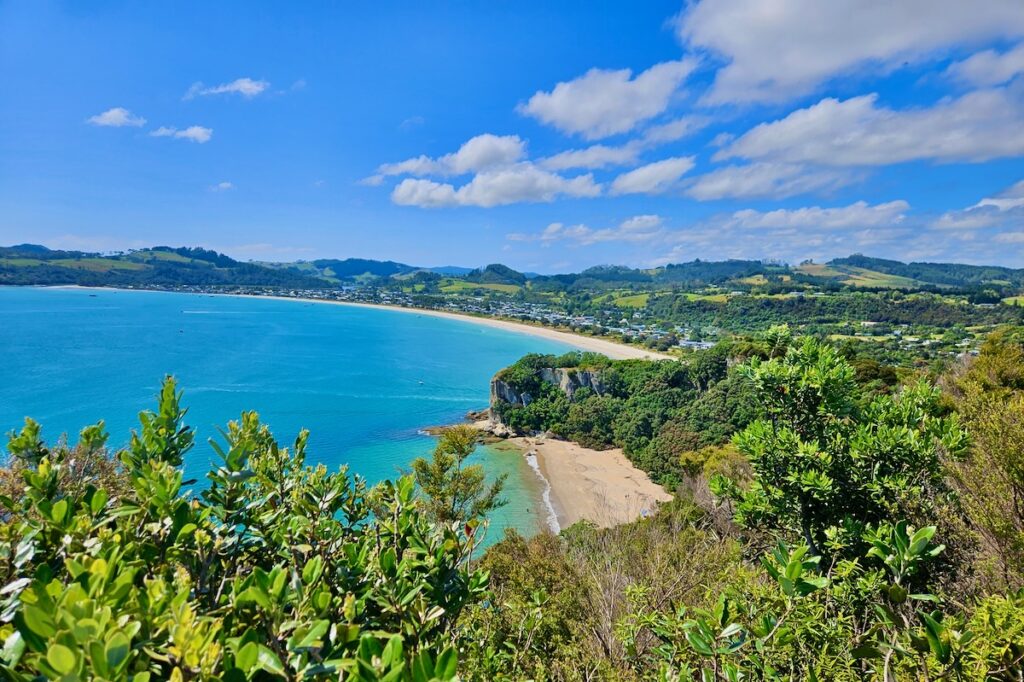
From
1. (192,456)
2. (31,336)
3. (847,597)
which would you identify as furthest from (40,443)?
(31,336)

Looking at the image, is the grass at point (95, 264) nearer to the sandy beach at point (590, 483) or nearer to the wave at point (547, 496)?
the sandy beach at point (590, 483)

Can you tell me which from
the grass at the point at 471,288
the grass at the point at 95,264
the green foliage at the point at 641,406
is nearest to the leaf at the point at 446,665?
the green foliage at the point at 641,406

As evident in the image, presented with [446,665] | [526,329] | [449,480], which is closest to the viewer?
[446,665]

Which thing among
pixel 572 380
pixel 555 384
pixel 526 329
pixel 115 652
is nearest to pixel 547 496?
pixel 572 380

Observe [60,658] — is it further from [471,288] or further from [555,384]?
[471,288]

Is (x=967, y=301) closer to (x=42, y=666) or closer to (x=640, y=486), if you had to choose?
(x=640, y=486)

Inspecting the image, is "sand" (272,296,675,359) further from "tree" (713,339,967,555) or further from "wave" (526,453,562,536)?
"tree" (713,339,967,555)
